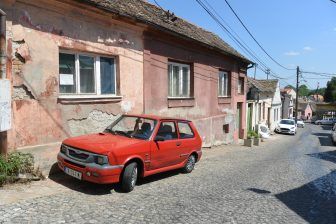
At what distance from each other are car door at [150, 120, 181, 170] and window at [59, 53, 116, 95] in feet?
7.40

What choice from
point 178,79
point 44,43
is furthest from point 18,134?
point 178,79

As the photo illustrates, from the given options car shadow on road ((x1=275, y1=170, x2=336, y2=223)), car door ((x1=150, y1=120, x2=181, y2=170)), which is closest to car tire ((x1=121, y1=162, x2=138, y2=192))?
car door ((x1=150, y1=120, x2=181, y2=170))

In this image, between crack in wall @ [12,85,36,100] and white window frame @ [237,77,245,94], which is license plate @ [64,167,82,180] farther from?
white window frame @ [237,77,245,94]

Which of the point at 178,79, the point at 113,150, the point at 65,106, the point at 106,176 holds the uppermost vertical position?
the point at 178,79

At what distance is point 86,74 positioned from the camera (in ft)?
29.8

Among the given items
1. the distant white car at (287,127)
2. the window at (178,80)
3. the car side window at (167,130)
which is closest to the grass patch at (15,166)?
the car side window at (167,130)

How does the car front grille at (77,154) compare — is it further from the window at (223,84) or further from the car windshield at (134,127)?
the window at (223,84)

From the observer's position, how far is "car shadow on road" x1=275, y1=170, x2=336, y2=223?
20.2ft

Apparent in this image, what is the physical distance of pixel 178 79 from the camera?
45.5ft

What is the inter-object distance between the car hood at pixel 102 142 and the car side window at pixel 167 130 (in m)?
0.85

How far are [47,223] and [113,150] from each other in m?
1.90

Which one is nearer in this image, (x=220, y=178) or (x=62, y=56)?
(x=62, y=56)

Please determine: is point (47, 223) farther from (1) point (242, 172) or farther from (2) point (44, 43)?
(1) point (242, 172)

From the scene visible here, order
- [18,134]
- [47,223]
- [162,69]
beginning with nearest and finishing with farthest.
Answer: [47,223], [18,134], [162,69]
